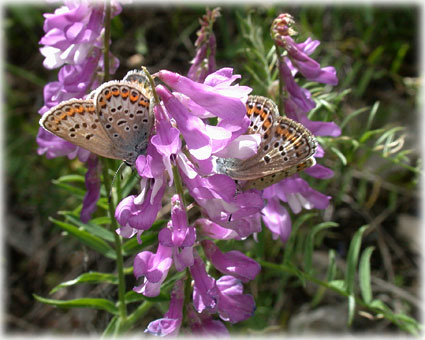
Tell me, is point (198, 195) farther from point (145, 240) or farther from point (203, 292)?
point (145, 240)

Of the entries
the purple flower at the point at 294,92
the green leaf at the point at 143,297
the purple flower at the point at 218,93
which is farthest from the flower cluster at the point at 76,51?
the purple flower at the point at 294,92

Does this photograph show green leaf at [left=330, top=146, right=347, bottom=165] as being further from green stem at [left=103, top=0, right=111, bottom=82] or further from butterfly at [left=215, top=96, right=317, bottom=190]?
green stem at [left=103, top=0, right=111, bottom=82]

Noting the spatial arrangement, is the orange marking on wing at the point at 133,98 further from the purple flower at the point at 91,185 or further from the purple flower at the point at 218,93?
the purple flower at the point at 91,185

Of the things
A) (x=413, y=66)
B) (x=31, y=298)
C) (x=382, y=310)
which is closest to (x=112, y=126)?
(x=382, y=310)

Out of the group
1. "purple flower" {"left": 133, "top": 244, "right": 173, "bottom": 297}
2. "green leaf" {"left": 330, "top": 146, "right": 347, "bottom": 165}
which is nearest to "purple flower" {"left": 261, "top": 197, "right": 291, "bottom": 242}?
"green leaf" {"left": 330, "top": 146, "right": 347, "bottom": 165}

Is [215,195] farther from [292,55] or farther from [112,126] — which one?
[292,55]

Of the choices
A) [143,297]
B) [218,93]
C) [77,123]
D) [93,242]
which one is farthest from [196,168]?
[93,242]
